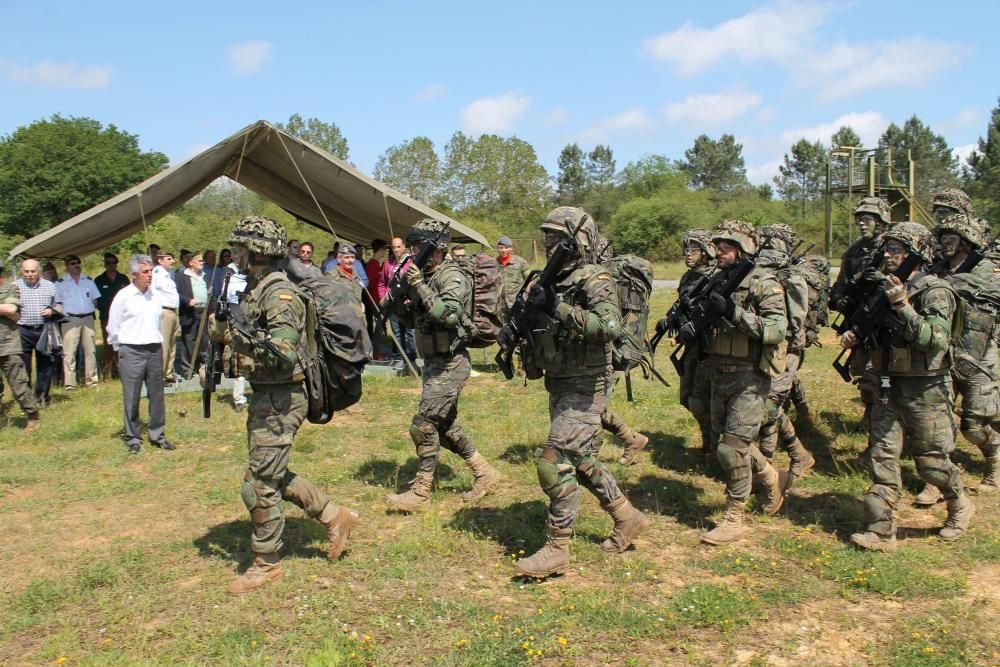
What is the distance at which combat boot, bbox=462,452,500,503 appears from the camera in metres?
6.17

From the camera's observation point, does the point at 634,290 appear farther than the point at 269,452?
Yes

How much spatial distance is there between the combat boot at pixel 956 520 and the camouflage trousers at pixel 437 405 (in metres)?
3.58

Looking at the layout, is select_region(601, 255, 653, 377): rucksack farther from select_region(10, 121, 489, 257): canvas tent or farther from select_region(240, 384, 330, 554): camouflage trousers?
select_region(240, 384, 330, 554): camouflage trousers

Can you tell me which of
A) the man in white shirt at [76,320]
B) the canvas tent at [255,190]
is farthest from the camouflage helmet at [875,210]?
the man in white shirt at [76,320]

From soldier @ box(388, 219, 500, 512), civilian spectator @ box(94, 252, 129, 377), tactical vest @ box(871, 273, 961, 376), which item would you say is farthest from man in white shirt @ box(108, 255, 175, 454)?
tactical vest @ box(871, 273, 961, 376)

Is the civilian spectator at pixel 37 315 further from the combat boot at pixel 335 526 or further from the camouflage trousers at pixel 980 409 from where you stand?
the camouflage trousers at pixel 980 409

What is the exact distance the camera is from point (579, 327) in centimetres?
439

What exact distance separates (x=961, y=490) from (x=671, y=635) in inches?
104

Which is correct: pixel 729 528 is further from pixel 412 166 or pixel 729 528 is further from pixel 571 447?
pixel 412 166

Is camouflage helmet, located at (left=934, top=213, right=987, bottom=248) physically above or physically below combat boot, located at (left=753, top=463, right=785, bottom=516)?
above

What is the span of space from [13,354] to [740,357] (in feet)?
26.0

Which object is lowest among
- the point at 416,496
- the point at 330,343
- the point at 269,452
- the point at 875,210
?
the point at 416,496

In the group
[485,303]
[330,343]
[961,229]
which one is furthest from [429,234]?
[961,229]

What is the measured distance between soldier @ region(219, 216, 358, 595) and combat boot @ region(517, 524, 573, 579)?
156 centimetres
